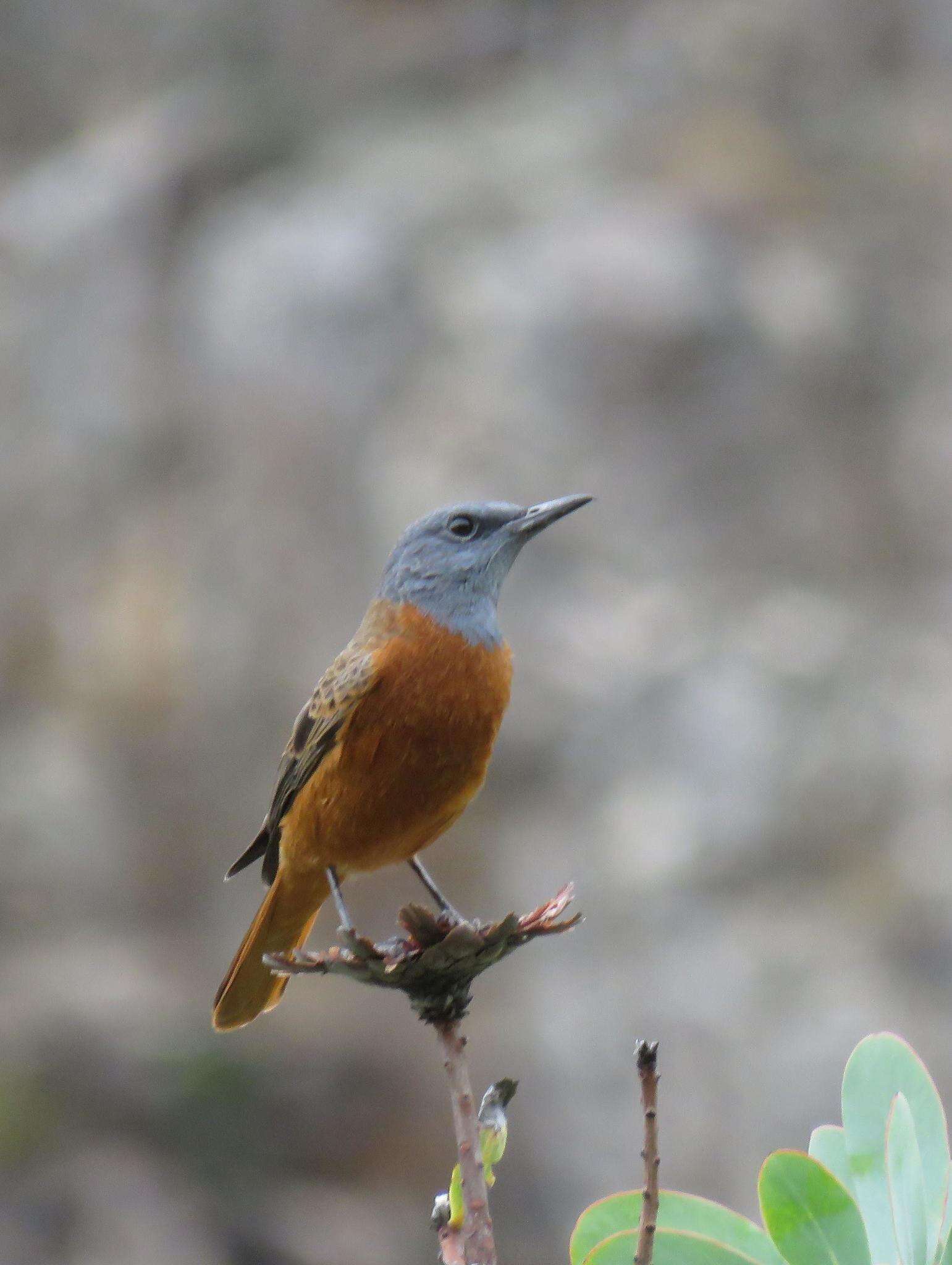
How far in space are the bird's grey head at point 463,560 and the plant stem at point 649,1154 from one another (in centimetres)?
172

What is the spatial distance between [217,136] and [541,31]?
146 inches

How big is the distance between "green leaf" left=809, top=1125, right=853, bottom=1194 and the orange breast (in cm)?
134

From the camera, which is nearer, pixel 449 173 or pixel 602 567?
pixel 602 567

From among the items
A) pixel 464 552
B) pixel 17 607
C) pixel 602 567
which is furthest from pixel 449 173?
pixel 464 552

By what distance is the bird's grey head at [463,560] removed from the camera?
335 centimetres

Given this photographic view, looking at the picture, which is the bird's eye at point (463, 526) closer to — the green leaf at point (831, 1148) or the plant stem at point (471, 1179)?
the plant stem at point (471, 1179)

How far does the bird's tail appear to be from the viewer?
3566mm

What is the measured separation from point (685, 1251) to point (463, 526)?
6.79 ft

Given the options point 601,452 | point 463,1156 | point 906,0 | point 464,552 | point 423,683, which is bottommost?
point 463,1156

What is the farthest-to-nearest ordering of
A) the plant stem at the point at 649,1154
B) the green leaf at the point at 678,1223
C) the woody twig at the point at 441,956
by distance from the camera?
the woody twig at the point at 441,956, the green leaf at the point at 678,1223, the plant stem at the point at 649,1154

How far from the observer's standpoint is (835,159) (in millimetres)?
12125

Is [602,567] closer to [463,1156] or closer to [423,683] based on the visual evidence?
[423,683]

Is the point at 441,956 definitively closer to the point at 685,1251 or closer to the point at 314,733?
the point at 685,1251

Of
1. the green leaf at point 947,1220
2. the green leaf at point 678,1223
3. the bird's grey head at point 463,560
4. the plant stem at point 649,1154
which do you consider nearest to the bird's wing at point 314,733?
the bird's grey head at point 463,560
